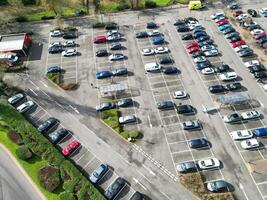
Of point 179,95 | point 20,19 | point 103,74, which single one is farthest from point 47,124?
point 20,19

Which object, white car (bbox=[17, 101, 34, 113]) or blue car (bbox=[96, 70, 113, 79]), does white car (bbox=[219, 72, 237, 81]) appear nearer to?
blue car (bbox=[96, 70, 113, 79])

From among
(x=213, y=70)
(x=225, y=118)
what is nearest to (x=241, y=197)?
(x=225, y=118)

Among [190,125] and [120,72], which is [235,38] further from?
[190,125]

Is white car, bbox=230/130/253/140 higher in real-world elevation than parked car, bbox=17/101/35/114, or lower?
higher

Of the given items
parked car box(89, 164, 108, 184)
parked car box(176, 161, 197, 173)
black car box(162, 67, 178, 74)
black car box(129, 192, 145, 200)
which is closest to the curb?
parked car box(89, 164, 108, 184)

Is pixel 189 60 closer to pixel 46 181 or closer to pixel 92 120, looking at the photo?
pixel 92 120
